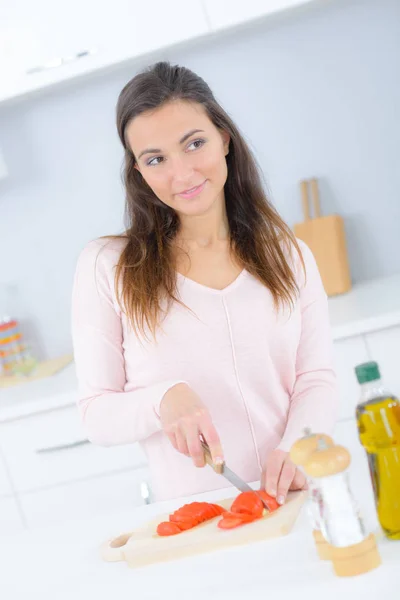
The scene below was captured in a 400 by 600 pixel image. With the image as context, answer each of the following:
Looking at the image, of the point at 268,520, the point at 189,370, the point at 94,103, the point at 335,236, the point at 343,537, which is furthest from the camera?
the point at 94,103

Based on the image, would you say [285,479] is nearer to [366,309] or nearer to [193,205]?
[193,205]

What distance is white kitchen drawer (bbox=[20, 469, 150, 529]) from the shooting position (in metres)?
2.40

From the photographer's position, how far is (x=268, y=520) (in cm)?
109

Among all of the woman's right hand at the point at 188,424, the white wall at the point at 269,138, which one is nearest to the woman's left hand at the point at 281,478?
the woman's right hand at the point at 188,424

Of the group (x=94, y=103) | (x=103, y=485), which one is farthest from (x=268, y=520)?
(x=94, y=103)

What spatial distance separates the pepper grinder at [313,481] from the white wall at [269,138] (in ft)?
6.32

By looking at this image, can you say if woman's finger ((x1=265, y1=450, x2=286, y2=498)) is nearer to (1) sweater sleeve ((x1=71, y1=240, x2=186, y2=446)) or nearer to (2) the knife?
(2) the knife

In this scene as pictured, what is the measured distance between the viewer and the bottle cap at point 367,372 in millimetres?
891

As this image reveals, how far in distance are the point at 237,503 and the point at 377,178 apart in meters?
1.85

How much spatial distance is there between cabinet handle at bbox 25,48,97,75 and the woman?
3.43 ft

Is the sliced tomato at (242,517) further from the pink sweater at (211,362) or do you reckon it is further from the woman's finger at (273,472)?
the pink sweater at (211,362)

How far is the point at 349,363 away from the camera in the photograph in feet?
7.38

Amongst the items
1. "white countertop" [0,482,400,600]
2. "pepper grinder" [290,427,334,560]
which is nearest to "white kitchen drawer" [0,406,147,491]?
"white countertop" [0,482,400,600]

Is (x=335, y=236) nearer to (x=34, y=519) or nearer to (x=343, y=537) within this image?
(x=34, y=519)
